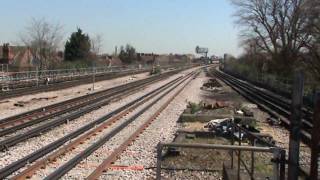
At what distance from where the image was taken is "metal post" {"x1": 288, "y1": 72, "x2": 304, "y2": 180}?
5519mm

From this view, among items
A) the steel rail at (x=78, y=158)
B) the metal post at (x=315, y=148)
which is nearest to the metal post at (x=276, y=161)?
the metal post at (x=315, y=148)

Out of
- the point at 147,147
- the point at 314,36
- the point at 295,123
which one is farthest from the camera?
the point at 314,36

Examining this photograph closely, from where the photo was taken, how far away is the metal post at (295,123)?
5.52 metres

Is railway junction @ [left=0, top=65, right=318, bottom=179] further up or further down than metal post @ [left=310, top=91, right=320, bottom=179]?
further down

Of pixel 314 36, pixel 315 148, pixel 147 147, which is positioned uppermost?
pixel 314 36

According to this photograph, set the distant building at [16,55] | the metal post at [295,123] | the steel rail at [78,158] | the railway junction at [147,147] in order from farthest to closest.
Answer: the distant building at [16,55] → the steel rail at [78,158] → the railway junction at [147,147] → the metal post at [295,123]

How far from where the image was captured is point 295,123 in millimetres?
5637

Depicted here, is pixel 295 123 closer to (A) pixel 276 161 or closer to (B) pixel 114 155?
(A) pixel 276 161

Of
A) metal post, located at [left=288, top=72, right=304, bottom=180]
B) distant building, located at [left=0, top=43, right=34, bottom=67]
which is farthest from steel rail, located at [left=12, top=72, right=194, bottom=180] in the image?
distant building, located at [left=0, top=43, right=34, bottom=67]

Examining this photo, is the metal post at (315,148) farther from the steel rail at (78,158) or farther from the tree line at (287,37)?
the tree line at (287,37)

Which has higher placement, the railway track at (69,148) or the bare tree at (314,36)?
the bare tree at (314,36)

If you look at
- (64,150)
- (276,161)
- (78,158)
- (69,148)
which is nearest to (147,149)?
(69,148)

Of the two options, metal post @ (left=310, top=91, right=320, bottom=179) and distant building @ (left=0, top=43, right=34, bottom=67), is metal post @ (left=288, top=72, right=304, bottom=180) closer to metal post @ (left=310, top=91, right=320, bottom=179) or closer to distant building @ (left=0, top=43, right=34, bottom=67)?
metal post @ (left=310, top=91, right=320, bottom=179)

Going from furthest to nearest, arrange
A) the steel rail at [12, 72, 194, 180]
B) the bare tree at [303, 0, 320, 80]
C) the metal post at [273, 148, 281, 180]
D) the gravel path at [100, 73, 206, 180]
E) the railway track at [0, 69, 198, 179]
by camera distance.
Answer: the bare tree at [303, 0, 320, 80] → the gravel path at [100, 73, 206, 180] → the railway track at [0, 69, 198, 179] → the steel rail at [12, 72, 194, 180] → the metal post at [273, 148, 281, 180]
